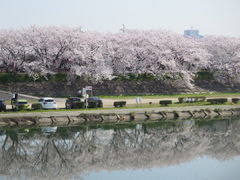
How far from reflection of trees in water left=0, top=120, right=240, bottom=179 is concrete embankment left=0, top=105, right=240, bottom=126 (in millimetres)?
2445

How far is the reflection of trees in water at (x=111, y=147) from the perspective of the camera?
31000 millimetres

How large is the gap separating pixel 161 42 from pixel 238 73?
15.8 meters

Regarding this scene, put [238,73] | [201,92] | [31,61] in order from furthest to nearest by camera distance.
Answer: [238,73] < [201,92] < [31,61]

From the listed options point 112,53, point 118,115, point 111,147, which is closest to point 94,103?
point 118,115

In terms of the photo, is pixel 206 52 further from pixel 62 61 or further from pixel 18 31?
pixel 18 31

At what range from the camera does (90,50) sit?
71000mm

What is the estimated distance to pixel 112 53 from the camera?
240 feet

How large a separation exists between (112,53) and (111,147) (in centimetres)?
3749

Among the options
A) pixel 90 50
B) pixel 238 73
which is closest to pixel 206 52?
pixel 238 73

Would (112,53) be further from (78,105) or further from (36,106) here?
(36,106)

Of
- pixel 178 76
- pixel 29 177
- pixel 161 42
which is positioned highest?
pixel 161 42

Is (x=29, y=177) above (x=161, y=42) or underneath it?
underneath

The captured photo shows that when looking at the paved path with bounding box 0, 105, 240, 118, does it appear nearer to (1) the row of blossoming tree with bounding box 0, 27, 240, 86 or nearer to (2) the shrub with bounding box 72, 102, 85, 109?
(2) the shrub with bounding box 72, 102, 85, 109

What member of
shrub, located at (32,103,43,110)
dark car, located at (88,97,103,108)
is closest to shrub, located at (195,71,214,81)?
dark car, located at (88,97,103,108)
